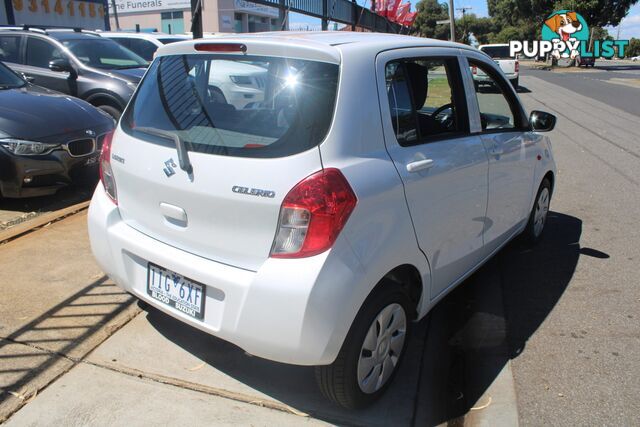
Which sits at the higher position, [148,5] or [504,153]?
[148,5]

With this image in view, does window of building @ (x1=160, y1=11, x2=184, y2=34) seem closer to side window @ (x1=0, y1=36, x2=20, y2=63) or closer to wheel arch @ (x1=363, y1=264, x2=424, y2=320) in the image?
side window @ (x1=0, y1=36, x2=20, y2=63)

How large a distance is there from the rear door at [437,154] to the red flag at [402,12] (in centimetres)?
1876

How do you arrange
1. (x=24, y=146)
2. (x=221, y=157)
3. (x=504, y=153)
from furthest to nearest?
(x=24, y=146) → (x=504, y=153) → (x=221, y=157)

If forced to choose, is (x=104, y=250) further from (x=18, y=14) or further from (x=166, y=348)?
(x=18, y=14)

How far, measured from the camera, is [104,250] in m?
3.00

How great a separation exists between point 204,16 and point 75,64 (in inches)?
1621

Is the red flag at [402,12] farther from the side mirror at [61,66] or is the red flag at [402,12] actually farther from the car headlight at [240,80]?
the car headlight at [240,80]

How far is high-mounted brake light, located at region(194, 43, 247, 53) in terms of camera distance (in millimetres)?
2694

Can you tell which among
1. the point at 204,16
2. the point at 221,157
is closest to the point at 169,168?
the point at 221,157

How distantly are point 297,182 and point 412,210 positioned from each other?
0.70 meters

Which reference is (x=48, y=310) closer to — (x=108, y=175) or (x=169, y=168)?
(x=108, y=175)

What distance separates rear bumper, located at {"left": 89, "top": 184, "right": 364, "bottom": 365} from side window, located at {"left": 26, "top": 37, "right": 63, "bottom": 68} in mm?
7486

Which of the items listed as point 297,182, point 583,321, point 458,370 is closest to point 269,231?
point 297,182

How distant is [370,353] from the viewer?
8.70ft
